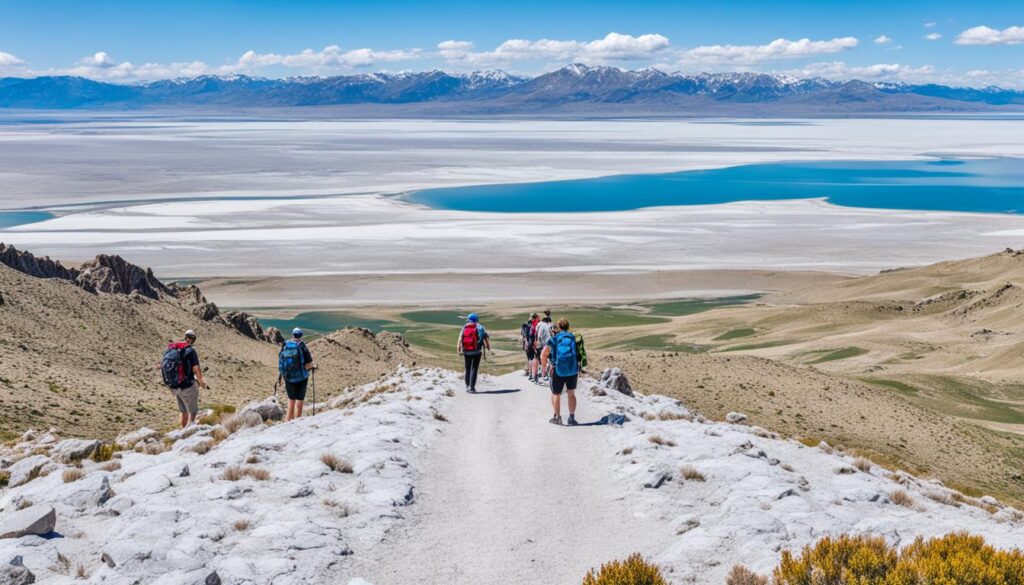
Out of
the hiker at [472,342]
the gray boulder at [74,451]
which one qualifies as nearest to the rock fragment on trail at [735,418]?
the hiker at [472,342]

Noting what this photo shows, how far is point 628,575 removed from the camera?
24.5 feet

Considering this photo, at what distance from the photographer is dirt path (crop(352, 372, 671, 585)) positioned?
8.41 meters

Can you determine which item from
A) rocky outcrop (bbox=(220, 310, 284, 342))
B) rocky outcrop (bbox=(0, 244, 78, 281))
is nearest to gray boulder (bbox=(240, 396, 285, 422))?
rocky outcrop (bbox=(0, 244, 78, 281))

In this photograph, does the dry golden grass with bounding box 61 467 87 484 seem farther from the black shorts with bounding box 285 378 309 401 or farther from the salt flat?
the salt flat

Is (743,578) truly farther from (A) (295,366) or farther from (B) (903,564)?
(A) (295,366)

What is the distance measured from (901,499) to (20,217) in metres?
99.8

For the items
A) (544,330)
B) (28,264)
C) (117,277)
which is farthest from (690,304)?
(544,330)

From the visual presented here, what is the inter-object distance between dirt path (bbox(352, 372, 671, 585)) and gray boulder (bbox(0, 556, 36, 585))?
2.57 m

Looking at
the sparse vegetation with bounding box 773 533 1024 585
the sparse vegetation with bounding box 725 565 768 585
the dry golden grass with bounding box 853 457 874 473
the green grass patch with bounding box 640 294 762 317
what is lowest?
the green grass patch with bounding box 640 294 762 317

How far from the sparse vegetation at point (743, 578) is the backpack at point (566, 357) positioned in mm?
6778

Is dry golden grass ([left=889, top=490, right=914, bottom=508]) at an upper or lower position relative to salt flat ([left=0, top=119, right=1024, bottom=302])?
upper

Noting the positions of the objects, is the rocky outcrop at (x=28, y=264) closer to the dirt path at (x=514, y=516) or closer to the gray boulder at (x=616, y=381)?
the gray boulder at (x=616, y=381)

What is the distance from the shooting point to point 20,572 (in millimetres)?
7711

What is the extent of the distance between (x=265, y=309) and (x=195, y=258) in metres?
19.7
